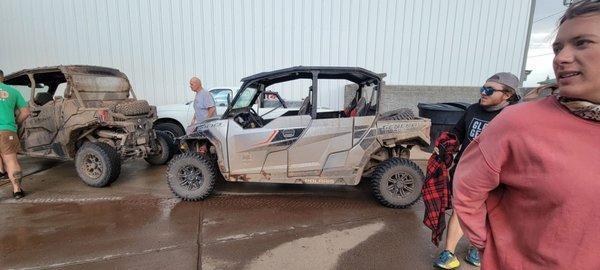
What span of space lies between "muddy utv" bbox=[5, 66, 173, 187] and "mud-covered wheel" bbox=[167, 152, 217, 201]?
1259mm

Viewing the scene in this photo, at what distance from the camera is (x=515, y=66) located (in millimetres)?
9875

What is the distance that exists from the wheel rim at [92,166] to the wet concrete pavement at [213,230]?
23cm

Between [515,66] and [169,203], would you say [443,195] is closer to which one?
→ [169,203]

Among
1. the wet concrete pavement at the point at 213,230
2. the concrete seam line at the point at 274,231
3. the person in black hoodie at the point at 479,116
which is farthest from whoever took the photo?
the concrete seam line at the point at 274,231

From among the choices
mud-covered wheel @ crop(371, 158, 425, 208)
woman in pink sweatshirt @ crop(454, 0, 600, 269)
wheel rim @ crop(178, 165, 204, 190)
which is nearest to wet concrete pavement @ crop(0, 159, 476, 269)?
mud-covered wheel @ crop(371, 158, 425, 208)

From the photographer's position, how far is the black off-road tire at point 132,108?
17.3 ft

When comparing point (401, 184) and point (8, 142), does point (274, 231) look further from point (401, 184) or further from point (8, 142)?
point (8, 142)

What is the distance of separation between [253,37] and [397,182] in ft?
22.8

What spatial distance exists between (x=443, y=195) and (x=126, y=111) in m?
4.88

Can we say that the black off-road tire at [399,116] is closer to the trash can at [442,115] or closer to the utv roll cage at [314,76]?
the utv roll cage at [314,76]

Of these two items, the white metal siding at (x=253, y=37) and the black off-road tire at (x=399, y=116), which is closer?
the black off-road tire at (x=399, y=116)

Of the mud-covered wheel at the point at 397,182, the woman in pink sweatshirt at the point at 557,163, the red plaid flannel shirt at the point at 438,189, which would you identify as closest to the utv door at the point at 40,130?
the mud-covered wheel at the point at 397,182

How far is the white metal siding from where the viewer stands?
30.4ft

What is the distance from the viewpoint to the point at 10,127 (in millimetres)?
4336
